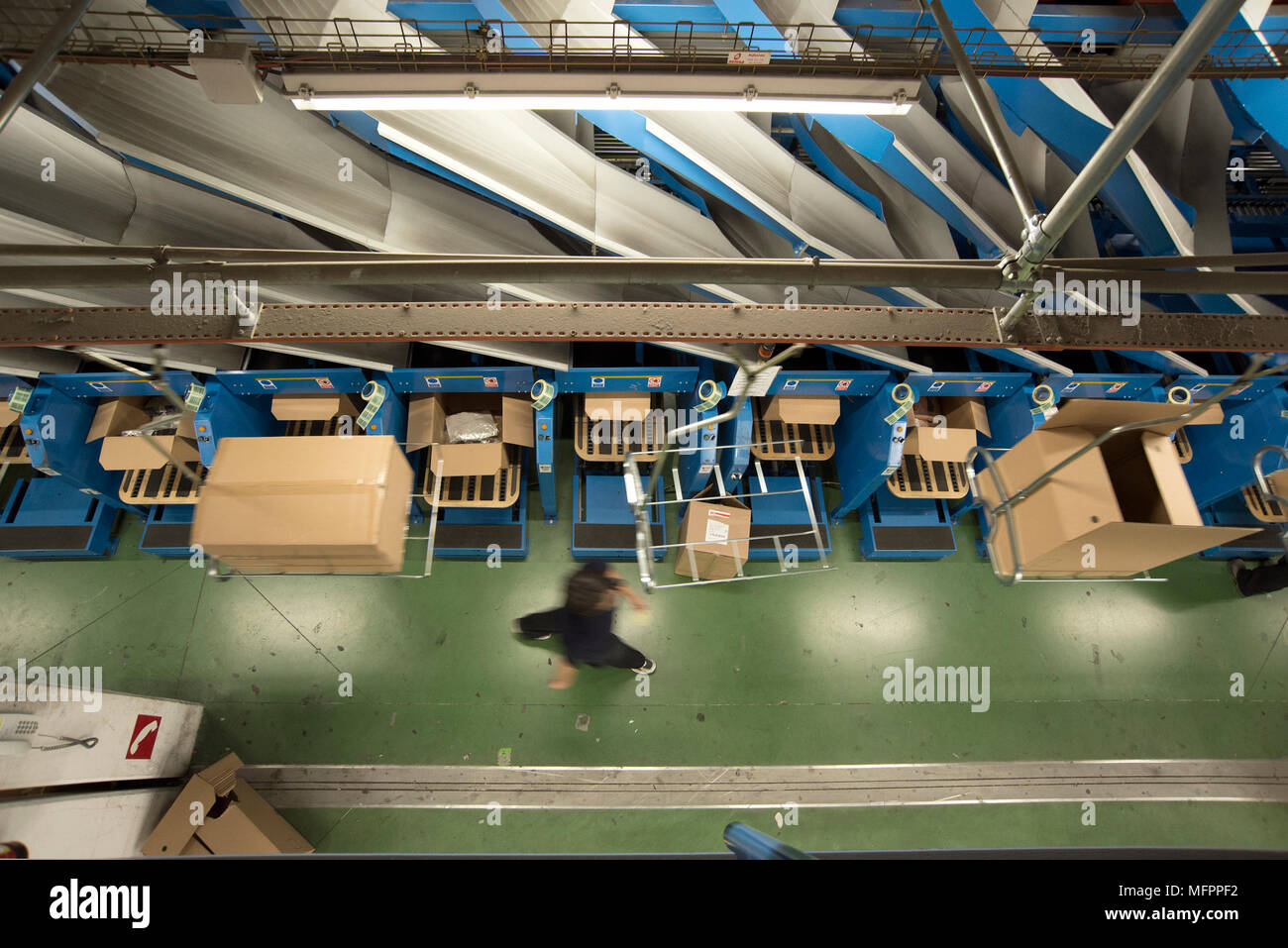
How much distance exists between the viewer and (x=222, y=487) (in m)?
2.34

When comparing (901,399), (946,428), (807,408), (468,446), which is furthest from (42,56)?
(946,428)

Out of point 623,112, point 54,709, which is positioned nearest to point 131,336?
point 54,709

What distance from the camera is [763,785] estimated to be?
13.6 feet

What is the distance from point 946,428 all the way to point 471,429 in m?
3.49

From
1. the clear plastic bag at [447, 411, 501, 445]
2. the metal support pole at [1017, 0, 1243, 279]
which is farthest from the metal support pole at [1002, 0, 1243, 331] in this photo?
the clear plastic bag at [447, 411, 501, 445]

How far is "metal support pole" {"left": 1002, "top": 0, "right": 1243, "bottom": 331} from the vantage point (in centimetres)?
156

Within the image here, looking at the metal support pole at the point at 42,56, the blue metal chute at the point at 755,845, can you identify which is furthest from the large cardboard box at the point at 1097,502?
the metal support pole at the point at 42,56

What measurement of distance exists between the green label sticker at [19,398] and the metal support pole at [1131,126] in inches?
223

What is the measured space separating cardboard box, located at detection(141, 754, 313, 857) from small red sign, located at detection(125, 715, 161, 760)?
329mm

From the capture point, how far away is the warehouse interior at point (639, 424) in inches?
93.0

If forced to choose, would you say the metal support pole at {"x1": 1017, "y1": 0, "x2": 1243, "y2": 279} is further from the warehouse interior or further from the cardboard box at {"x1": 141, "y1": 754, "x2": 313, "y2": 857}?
the cardboard box at {"x1": 141, "y1": 754, "x2": 313, "y2": 857}

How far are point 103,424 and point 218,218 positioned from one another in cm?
200

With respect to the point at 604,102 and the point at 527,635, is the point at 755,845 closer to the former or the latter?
the point at 604,102
